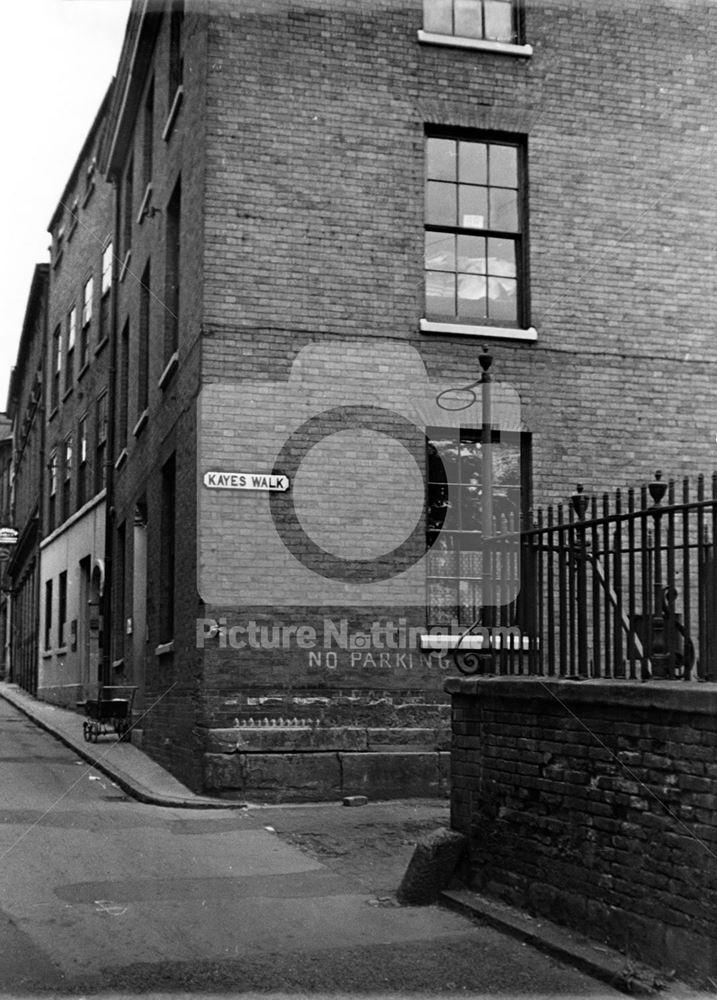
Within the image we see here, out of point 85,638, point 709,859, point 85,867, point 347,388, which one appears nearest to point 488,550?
point 709,859

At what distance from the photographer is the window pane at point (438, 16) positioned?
1417 centimetres

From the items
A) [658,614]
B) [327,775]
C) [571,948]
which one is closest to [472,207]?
[327,775]

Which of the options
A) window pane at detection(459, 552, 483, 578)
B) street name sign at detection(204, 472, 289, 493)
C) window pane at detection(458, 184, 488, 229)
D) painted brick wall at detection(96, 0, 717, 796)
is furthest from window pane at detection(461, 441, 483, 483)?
window pane at detection(458, 184, 488, 229)

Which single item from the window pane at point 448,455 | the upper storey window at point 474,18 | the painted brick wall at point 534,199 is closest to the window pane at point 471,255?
the painted brick wall at point 534,199

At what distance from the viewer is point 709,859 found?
5.95m

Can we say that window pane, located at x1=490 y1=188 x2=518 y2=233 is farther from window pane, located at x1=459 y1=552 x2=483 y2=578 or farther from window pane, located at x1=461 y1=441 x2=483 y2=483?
window pane, located at x1=459 y1=552 x2=483 y2=578

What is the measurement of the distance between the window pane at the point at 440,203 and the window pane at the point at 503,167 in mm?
532

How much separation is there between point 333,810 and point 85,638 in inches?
504

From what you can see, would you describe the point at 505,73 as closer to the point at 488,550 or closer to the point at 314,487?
the point at 314,487

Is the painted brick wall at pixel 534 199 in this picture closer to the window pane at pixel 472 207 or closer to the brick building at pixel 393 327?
the brick building at pixel 393 327

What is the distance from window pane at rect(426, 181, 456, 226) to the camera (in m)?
13.9

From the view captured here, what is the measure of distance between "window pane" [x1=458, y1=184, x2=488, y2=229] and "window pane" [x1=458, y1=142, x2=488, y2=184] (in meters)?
0.11

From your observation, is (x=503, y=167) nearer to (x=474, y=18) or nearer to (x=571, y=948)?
(x=474, y=18)

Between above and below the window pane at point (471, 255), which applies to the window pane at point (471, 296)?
below
